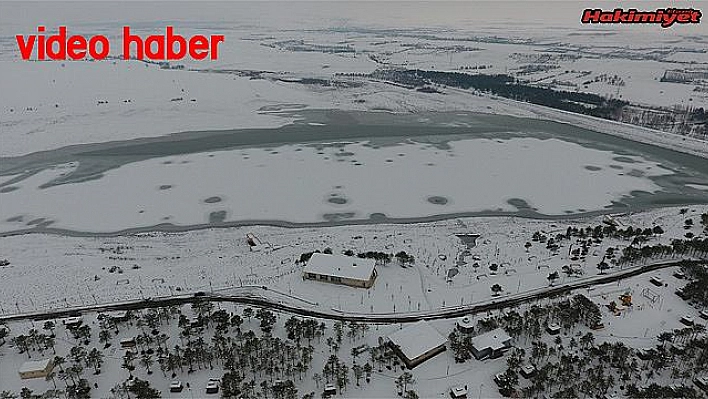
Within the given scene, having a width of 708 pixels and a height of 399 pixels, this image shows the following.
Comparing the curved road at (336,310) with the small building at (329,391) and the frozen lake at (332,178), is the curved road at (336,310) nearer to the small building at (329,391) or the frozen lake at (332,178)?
the small building at (329,391)

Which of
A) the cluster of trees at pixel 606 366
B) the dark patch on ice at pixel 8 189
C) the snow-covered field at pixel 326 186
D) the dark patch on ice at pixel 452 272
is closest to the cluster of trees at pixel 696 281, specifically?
the cluster of trees at pixel 606 366

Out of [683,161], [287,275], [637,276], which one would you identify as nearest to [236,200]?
[287,275]

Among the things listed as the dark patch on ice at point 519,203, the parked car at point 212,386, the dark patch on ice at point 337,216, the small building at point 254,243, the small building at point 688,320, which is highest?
the dark patch on ice at point 519,203

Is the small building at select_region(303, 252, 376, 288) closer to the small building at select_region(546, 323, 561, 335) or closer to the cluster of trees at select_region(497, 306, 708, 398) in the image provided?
the cluster of trees at select_region(497, 306, 708, 398)

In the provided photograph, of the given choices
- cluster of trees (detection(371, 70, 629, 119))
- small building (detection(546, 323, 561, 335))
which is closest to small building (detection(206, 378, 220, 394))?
small building (detection(546, 323, 561, 335))

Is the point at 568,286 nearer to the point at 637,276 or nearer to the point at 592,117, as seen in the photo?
the point at 637,276

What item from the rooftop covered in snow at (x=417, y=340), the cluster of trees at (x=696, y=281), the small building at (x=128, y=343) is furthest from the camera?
the cluster of trees at (x=696, y=281)
